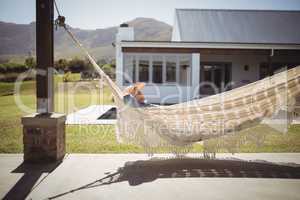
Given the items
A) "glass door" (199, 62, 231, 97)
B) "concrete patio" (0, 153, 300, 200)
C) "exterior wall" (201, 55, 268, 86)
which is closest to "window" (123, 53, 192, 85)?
"exterior wall" (201, 55, 268, 86)

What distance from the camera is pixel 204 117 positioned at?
3807 millimetres

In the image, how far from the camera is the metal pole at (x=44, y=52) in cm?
377

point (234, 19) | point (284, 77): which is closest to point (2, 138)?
point (284, 77)

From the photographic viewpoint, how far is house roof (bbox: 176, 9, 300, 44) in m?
15.2

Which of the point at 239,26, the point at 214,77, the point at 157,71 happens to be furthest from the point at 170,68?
the point at 239,26

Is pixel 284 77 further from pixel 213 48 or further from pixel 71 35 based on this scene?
pixel 213 48

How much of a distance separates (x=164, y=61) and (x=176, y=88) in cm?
136

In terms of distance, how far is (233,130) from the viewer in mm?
3656

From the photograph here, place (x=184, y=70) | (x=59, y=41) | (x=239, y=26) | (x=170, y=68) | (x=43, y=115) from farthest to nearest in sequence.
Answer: (x=59, y=41), (x=239, y=26), (x=184, y=70), (x=170, y=68), (x=43, y=115)

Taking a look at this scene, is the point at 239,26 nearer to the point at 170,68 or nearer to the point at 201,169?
the point at 170,68

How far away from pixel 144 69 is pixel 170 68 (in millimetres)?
1195

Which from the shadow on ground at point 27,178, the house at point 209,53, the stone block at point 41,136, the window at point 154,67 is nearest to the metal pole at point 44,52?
the stone block at point 41,136

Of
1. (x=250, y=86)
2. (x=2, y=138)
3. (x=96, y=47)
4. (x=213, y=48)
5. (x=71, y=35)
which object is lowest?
(x=2, y=138)

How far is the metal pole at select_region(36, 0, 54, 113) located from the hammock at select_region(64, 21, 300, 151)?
2.92 feet
